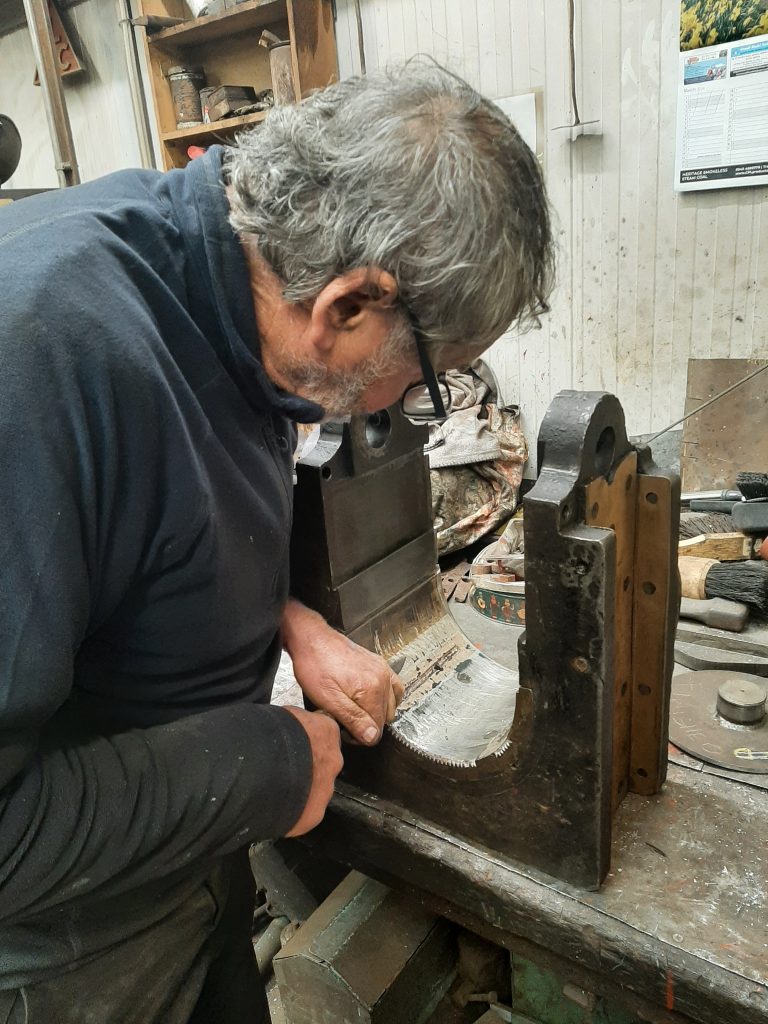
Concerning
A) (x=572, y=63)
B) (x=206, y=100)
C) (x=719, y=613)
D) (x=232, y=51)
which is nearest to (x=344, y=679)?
(x=719, y=613)

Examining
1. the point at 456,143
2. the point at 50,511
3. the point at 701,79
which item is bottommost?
the point at 50,511

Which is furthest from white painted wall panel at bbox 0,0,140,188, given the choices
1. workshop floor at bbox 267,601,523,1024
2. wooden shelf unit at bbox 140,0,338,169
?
workshop floor at bbox 267,601,523,1024

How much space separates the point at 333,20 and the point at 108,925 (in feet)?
11.7

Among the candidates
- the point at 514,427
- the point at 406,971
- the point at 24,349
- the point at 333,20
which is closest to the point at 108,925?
the point at 406,971

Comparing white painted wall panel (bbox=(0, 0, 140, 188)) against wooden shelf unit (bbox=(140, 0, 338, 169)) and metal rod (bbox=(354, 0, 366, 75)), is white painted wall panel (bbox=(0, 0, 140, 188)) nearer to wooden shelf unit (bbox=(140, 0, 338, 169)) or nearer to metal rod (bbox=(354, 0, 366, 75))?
wooden shelf unit (bbox=(140, 0, 338, 169))

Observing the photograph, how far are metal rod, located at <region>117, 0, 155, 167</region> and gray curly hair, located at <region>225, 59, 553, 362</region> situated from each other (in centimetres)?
365

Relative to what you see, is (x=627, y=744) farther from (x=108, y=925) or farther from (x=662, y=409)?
(x=662, y=409)

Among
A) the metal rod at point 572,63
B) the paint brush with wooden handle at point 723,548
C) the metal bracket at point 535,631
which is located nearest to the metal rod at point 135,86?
the metal rod at point 572,63

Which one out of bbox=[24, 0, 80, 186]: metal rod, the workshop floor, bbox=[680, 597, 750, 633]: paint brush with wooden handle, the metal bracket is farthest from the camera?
bbox=[24, 0, 80, 186]: metal rod

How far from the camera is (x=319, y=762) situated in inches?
36.3

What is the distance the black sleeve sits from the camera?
1.96 ft

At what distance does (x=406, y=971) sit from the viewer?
109 centimetres

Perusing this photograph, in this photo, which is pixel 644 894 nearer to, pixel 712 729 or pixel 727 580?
pixel 712 729

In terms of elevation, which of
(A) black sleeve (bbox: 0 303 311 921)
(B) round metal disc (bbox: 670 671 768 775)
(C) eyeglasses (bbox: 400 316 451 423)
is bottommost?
(B) round metal disc (bbox: 670 671 768 775)
